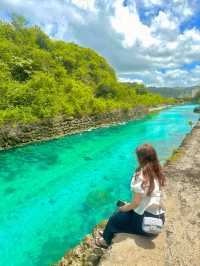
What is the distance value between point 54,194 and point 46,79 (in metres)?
22.2

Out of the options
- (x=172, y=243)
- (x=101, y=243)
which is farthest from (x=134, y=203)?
(x=101, y=243)

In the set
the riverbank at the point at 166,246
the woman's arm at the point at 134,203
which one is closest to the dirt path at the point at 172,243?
the riverbank at the point at 166,246

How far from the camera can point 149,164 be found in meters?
5.15

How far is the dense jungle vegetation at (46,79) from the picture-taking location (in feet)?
91.4

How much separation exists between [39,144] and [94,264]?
19.0m

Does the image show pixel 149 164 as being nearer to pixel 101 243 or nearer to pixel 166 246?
pixel 166 246

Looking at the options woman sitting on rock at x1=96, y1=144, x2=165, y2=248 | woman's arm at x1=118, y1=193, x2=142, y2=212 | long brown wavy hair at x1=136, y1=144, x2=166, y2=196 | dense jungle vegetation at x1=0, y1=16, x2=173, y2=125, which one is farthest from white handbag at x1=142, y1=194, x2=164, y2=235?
dense jungle vegetation at x1=0, y1=16, x2=173, y2=125

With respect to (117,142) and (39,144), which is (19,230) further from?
(117,142)

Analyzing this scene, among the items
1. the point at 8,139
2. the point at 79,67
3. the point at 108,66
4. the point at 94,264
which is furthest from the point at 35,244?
the point at 108,66

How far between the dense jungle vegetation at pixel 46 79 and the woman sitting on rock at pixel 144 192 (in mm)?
19408

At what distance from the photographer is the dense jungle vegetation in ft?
91.4

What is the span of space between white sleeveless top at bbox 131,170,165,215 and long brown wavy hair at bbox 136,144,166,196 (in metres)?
0.08

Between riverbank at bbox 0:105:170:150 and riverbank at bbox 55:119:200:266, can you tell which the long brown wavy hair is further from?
riverbank at bbox 0:105:170:150

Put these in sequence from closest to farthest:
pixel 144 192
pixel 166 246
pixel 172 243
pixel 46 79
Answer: pixel 144 192 → pixel 166 246 → pixel 172 243 → pixel 46 79
